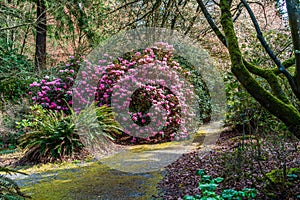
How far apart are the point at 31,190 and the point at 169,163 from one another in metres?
1.81

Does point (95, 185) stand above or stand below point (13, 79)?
below

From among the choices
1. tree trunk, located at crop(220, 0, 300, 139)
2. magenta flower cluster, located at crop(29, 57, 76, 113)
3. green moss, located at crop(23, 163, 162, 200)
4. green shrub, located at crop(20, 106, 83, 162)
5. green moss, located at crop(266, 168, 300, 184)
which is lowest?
green moss, located at crop(23, 163, 162, 200)

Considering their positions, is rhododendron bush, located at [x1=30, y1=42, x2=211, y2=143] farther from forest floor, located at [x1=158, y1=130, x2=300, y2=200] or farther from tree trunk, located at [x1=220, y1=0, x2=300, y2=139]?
tree trunk, located at [x1=220, y1=0, x2=300, y2=139]

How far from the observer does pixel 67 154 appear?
178 inches

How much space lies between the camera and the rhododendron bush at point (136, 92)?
19.9ft

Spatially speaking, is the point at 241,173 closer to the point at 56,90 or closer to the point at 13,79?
the point at 56,90

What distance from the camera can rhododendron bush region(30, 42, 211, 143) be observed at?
239 inches

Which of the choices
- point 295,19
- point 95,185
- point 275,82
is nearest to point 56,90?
point 95,185

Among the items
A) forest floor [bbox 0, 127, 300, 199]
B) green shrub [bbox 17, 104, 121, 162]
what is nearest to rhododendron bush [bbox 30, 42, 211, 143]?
green shrub [bbox 17, 104, 121, 162]

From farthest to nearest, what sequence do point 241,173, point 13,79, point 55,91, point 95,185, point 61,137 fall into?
point 13,79
point 55,91
point 61,137
point 95,185
point 241,173

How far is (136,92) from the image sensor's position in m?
6.19

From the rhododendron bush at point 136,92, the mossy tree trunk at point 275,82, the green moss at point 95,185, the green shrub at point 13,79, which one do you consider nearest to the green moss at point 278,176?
the mossy tree trunk at point 275,82

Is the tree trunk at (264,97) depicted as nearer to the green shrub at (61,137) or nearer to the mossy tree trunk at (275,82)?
the mossy tree trunk at (275,82)

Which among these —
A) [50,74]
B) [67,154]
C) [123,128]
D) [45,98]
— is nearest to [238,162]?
[67,154]
